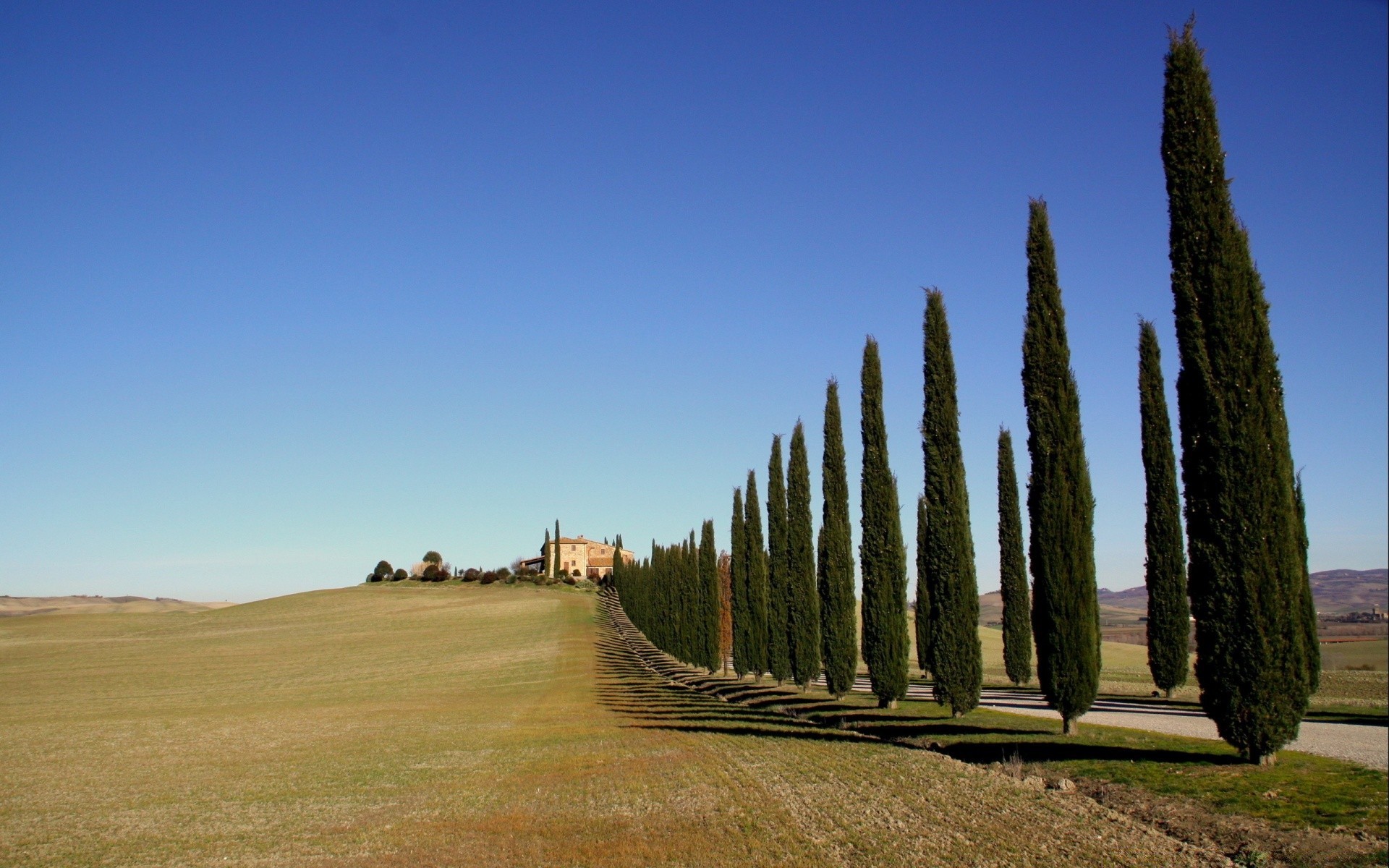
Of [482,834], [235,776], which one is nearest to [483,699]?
[235,776]

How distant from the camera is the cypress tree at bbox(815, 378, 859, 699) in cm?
2619

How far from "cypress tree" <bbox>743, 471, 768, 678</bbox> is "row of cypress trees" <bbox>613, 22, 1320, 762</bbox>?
10.2 feet

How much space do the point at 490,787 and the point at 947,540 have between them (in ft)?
38.6

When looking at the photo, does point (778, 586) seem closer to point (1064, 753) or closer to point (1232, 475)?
point (1064, 753)

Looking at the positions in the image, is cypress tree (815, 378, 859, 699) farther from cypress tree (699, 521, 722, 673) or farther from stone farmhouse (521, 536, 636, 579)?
stone farmhouse (521, 536, 636, 579)

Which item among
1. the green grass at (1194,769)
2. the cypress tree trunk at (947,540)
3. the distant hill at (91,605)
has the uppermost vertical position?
the cypress tree trunk at (947,540)

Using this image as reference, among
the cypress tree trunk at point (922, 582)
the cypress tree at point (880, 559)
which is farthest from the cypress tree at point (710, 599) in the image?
the cypress tree at point (880, 559)

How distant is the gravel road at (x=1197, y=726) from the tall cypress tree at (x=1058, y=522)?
265 cm

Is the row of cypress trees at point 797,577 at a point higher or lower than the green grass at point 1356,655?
higher

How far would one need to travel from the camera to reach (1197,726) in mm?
18844

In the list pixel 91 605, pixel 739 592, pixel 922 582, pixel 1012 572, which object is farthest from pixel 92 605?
pixel 1012 572

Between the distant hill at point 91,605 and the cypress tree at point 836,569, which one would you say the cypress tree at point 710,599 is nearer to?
the cypress tree at point 836,569

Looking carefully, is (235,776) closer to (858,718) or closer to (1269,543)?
(858,718)

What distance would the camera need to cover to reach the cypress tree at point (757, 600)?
119 feet
